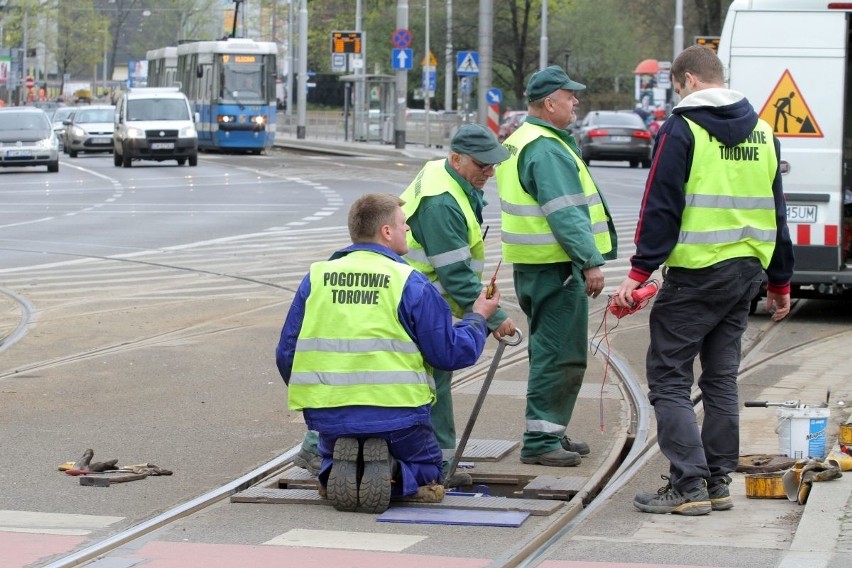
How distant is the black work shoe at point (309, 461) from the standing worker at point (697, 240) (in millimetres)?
1541

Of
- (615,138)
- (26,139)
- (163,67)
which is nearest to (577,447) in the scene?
(26,139)

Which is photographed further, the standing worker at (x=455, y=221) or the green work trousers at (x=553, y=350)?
the green work trousers at (x=553, y=350)

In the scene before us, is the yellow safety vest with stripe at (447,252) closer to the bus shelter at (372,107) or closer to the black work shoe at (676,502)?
the black work shoe at (676,502)

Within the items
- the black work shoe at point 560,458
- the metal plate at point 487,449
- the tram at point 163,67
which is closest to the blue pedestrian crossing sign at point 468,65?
the tram at point 163,67

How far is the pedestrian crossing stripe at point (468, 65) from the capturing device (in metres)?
42.4

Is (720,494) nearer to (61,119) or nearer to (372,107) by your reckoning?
(61,119)

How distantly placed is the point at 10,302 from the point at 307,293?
825cm

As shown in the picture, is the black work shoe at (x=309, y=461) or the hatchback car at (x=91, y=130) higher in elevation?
the hatchback car at (x=91, y=130)

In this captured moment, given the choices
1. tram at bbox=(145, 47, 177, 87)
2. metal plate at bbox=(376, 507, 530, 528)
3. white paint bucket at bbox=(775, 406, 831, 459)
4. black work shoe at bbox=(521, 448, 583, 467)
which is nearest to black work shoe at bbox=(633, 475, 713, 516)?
metal plate at bbox=(376, 507, 530, 528)

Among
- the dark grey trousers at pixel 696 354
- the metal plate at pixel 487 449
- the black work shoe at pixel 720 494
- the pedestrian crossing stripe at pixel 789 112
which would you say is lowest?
the metal plate at pixel 487 449

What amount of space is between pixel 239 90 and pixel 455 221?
133 feet

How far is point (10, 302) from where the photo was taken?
47.5ft

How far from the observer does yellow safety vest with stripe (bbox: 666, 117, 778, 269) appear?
6699 mm

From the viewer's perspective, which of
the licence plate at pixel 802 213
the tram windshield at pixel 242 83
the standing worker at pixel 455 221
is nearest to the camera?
the standing worker at pixel 455 221
